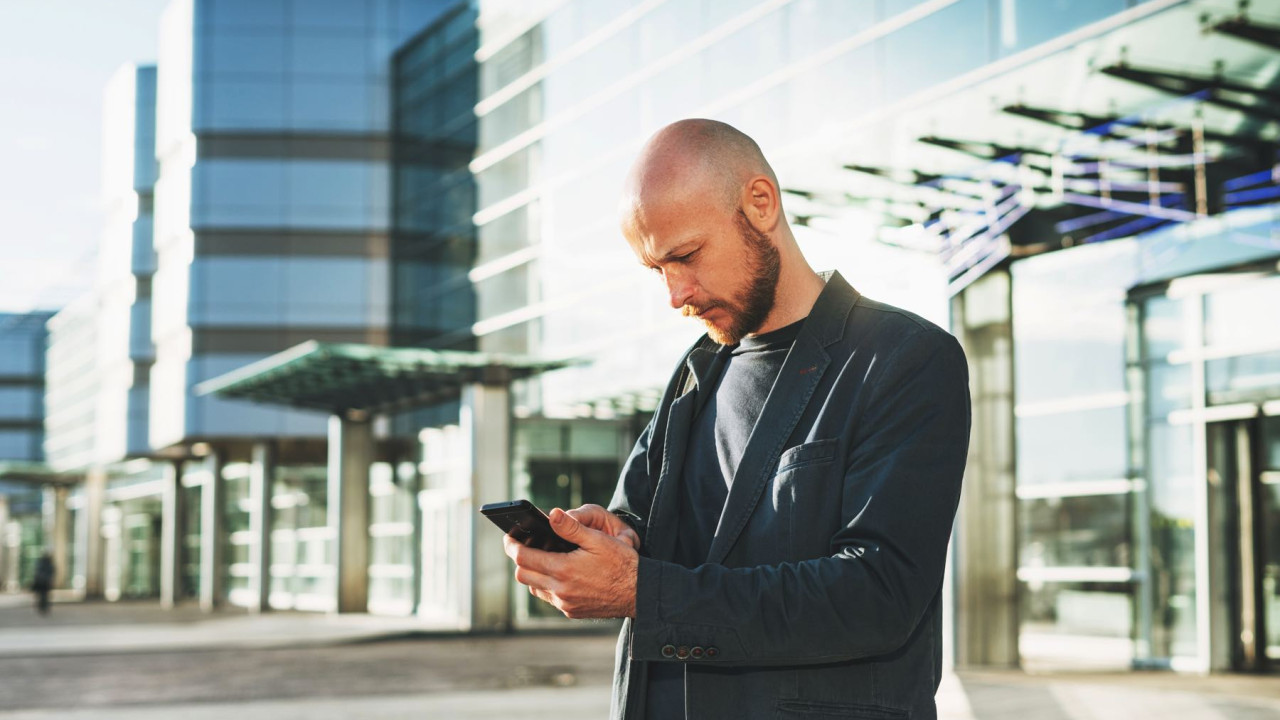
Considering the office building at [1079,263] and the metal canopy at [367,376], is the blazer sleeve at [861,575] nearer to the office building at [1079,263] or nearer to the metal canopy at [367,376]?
the office building at [1079,263]

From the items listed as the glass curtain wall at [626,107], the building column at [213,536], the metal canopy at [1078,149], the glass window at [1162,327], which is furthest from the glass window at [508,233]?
the building column at [213,536]

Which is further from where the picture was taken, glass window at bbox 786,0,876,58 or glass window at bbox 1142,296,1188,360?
glass window at bbox 786,0,876,58

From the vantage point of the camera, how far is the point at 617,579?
74.9 inches

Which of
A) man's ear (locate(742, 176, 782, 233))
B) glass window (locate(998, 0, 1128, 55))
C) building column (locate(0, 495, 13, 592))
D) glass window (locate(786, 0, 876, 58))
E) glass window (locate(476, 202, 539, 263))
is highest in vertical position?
glass window (locate(786, 0, 876, 58))

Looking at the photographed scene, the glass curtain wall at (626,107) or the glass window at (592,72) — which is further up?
the glass window at (592,72)

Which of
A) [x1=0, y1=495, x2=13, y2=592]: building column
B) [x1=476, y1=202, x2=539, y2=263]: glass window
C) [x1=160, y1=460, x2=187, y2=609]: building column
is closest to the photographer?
[x1=476, y1=202, x2=539, y2=263]: glass window

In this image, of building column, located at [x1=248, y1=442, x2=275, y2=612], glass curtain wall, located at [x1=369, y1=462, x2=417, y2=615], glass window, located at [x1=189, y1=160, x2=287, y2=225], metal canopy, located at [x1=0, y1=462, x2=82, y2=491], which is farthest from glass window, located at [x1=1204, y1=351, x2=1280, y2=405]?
metal canopy, located at [x1=0, y1=462, x2=82, y2=491]

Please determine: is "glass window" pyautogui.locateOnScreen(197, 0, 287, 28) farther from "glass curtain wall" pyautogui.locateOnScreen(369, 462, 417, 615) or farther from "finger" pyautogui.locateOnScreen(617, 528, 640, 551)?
"finger" pyautogui.locateOnScreen(617, 528, 640, 551)

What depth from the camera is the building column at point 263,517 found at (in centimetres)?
3450

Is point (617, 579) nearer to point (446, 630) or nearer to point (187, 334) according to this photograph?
point (446, 630)

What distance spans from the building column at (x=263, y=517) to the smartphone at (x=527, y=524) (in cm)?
3398

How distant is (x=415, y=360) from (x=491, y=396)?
5.13 ft

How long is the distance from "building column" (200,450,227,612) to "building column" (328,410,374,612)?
10547mm

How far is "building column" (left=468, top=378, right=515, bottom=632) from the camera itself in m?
22.3
